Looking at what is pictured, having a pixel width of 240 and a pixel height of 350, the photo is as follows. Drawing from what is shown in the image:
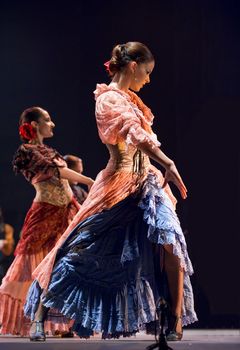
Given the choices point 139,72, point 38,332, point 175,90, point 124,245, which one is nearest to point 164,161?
point 124,245

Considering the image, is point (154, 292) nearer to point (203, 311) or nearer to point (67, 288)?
point (67, 288)

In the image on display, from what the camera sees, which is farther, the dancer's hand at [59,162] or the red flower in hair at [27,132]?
the red flower in hair at [27,132]

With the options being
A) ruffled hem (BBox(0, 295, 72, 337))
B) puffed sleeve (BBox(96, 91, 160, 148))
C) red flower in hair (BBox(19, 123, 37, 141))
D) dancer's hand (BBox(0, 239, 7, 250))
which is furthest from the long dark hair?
dancer's hand (BBox(0, 239, 7, 250))

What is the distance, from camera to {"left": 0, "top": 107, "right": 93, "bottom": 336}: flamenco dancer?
5.19 metres

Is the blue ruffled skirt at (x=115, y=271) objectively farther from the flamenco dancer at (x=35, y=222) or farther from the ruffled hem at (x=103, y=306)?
the flamenco dancer at (x=35, y=222)

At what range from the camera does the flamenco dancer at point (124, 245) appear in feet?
13.6

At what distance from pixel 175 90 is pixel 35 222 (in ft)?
5.70

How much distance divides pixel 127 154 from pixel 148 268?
1.75 ft

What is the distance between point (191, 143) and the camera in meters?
6.48

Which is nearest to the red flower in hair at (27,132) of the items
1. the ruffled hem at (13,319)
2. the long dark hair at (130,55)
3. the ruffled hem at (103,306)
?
the ruffled hem at (13,319)

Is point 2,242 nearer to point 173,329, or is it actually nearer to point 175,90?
point 175,90

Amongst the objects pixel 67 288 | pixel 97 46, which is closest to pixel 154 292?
pixel 67 288

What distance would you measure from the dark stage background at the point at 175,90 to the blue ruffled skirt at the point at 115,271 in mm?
2204

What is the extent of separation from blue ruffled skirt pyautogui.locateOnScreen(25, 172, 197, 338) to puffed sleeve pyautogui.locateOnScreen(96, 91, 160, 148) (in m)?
0.26
